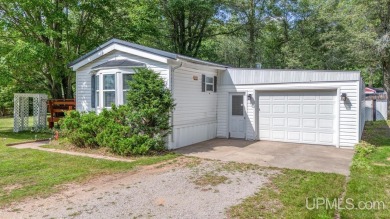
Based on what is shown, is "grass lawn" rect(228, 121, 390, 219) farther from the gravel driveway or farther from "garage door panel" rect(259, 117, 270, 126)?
"garage door panel" rect(259, 117, 270, 126)

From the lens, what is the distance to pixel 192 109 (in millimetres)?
10430

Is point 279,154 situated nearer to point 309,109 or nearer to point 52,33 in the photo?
point 309,109

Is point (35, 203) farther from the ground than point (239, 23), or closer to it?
closer to it

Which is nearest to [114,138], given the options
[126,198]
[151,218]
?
[126,198]

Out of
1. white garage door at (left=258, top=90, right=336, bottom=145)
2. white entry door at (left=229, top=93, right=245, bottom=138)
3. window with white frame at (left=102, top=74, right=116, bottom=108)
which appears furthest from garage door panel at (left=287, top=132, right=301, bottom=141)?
window with white frame at (left=102, top=74, right=116, bottom=108)

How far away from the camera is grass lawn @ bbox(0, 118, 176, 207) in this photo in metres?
5.35

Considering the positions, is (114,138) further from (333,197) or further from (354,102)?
(354,102)

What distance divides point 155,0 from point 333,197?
18049 mm

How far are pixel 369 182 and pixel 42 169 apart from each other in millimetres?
7316

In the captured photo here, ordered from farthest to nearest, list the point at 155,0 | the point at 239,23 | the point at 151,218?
the point at 239,23 < the point at 155,0 < the point at 151,218

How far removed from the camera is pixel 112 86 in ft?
32.6

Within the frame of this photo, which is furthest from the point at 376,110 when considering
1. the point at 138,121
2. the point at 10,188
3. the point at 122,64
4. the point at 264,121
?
the point at 10,188

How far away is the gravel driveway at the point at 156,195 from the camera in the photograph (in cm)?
428

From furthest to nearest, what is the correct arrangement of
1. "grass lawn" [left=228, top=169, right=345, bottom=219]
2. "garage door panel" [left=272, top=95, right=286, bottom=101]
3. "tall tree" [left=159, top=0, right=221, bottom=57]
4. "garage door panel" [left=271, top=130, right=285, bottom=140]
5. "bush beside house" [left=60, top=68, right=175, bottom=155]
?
"tall tree" [left=159, top=0, right=221, bottom=57] < "garage door panel" [left=271, top=130, right=285, bottom=140] < "garage door panel" [left=272, top=95, right=286, bottom=101] < "bush beside house" [left=60, top=68, right=175, bottom=155] < "grass lawn" [left=228, top=169, right=345, bottom=219]
